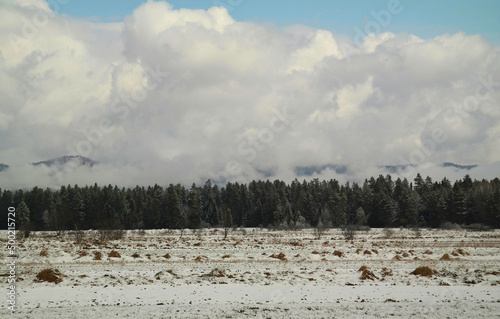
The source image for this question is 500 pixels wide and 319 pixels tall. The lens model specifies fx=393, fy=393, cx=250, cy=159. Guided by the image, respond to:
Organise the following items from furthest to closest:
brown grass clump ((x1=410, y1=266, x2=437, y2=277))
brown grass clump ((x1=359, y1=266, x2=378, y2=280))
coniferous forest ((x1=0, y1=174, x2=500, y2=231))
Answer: coniferous forest ((x1=0, y1=174, x2=500, y2=231)) → brown grass clump ((x1=410, y1=266, x2=437, y2=277)) → brown grass clump ((x1=359, y1=266, x2=378, y2=280))

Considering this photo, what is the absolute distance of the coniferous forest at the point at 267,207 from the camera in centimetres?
8688

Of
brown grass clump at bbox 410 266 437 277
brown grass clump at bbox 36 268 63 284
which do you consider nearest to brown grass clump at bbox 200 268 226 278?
brown grass clump at bbox 36 268 63 284

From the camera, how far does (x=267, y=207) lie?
330 ft

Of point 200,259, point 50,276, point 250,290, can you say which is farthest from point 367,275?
point 50,276

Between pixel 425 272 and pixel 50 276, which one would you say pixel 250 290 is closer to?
pixel 50 276

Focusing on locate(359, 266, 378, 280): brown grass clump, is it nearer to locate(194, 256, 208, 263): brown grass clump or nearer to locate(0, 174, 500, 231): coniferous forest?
locate(194, 256, 208, 263): brown grass clump

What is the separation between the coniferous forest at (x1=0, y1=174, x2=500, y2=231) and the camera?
8688 cm

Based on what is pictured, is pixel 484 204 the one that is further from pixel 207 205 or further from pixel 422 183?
pixel 207 205

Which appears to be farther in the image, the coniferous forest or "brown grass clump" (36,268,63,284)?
the coniferous forest

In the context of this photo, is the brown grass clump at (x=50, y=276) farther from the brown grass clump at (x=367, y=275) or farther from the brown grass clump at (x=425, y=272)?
the brown grass clump at (x=425, y=272)

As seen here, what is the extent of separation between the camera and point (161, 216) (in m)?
91.3

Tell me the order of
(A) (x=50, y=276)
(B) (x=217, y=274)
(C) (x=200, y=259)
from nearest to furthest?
1. (A) (x=50, y=276)
2. (B) (x=217, y=274)
3. (C) (x=200, y=259)

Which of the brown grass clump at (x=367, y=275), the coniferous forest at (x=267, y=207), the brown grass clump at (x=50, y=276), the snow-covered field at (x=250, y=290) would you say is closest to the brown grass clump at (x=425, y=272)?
the snow-covered field at (x=250, y=290)

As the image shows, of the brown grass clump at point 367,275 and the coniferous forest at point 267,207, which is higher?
the coniferous forest at point 267,207
